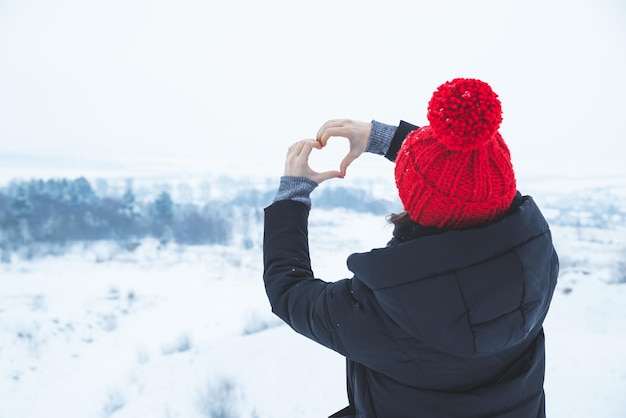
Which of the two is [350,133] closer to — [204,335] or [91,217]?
[204,335]

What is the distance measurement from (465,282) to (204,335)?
4.68m

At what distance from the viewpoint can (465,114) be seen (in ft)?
1.23

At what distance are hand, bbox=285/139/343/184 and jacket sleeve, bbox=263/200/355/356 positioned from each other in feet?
0.15

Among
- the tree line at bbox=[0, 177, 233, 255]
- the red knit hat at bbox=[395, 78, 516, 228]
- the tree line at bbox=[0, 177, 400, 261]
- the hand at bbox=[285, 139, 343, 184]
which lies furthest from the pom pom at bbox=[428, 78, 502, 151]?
the tree line at bbox=[0, 177, 233, 255]

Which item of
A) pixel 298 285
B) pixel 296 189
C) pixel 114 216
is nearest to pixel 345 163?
pixel 296 189

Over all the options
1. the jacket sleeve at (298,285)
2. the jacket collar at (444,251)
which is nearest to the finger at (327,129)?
the jacket sleeve at (298,285)

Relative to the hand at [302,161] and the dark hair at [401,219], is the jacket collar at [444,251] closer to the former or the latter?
the dark hair at [401,219]

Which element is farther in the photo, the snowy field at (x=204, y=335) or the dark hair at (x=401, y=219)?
the snowy field at (x=204, y=335)

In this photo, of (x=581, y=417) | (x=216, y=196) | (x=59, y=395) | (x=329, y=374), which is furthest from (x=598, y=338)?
(x=216, y=196)

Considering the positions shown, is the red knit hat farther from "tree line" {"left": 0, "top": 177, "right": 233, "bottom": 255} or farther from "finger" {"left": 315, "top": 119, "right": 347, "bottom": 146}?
"tree line" {"left": 0, "top": 177, "right": 233, "bottom": 255}

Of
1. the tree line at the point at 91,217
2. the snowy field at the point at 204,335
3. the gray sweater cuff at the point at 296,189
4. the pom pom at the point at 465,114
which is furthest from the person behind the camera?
the tree line at the point at 91,217

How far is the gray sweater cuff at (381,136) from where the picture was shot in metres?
0.62

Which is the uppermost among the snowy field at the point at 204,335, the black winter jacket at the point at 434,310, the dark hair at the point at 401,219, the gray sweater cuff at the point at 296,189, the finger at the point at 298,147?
the finger at the point at 298,147

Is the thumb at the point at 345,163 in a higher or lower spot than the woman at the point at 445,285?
higher
